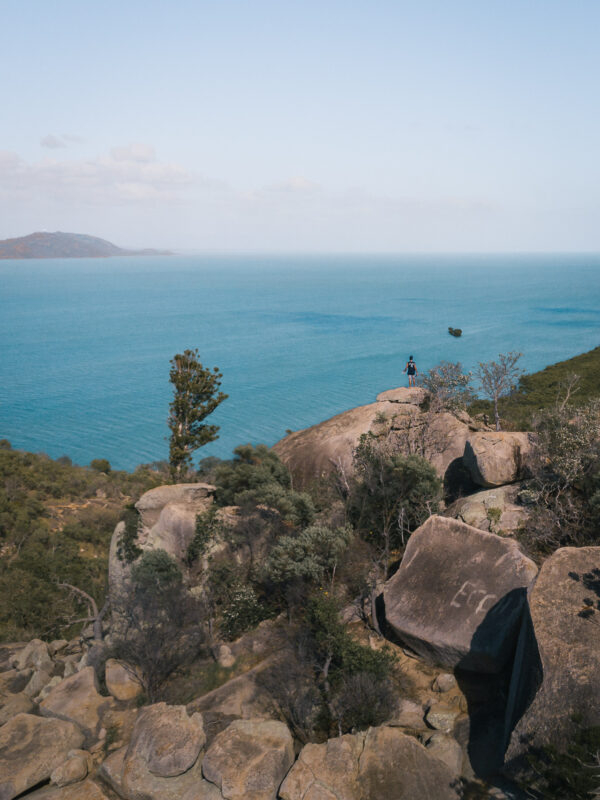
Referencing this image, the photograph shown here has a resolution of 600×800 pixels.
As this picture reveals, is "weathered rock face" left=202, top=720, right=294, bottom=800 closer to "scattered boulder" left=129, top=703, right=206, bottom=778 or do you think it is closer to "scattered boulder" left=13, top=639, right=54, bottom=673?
"scattered boulder" left=129, top=703, right=206, bottom=778

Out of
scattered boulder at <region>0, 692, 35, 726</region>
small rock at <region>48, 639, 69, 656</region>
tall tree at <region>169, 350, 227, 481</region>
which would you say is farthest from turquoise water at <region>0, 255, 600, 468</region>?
scattered boulder at <region>0, 692, 35, 726</region>

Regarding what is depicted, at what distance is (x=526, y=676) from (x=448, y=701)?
2410 mm

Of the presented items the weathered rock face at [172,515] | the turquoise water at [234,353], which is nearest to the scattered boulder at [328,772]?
the weathered rock face at [172,515]

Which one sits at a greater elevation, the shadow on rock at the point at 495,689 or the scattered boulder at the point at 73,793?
the shadow on rock at the point at 495,689

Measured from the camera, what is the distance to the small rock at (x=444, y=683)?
13852 mm

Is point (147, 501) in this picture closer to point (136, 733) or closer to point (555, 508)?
point (136, 733)

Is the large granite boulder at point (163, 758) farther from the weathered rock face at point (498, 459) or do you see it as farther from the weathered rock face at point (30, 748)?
the weathered rock face at point (498, 459)

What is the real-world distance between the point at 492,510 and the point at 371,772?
32.7 ft

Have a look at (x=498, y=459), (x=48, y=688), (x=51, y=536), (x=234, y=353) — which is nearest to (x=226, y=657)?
(x=48, y=688)

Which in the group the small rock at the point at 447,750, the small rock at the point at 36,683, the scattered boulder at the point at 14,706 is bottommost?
the small rock at the point at 36,683

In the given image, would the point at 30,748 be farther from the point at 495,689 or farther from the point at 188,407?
the point at 188,407

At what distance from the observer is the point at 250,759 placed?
39.9ft

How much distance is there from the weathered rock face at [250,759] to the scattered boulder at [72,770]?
136 inches

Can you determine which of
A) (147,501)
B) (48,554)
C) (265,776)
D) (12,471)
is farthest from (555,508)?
(12,471)
